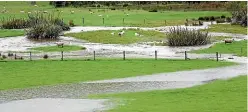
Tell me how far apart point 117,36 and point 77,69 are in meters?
26.9

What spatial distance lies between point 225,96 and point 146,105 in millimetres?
5182

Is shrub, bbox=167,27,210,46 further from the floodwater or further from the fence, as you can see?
the floodwater

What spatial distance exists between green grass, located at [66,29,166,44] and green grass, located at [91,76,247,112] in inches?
1244

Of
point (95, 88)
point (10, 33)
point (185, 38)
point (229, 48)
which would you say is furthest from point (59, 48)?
point (95, 88)

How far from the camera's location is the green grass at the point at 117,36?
222ft

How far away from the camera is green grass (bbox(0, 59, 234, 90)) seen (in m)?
39.5

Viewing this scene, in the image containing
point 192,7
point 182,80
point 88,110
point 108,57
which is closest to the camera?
point 88,110

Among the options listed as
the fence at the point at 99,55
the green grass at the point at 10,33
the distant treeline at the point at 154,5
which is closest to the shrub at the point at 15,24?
the green grass at the point at 10,33

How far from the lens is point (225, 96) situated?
31.8 meters

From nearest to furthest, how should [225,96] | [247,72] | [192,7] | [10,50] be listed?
[225,96]
[247,72]
[10,50]
[192,7]

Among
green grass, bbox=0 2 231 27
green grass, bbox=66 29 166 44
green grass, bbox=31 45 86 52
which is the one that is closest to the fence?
green grass, bbox=31 45 86 52

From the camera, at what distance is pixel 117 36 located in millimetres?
70688

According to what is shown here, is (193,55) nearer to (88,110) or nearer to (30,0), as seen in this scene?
(88,110)

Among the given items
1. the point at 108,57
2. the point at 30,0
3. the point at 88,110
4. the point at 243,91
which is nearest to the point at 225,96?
the point at 243,91
